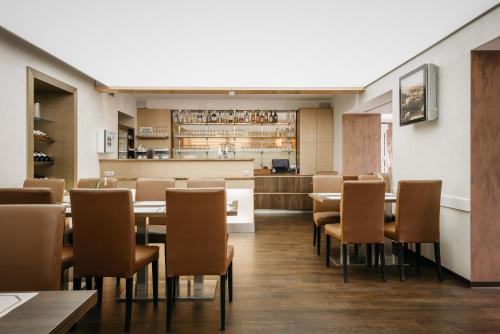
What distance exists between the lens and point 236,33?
4.29 meters

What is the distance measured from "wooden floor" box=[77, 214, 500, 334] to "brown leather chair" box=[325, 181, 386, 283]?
397mm

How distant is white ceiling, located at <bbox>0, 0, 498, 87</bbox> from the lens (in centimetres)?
351

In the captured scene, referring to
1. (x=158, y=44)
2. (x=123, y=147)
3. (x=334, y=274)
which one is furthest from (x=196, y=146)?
(x=334, y=274)

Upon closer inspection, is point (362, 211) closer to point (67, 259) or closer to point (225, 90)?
point (67, 259)

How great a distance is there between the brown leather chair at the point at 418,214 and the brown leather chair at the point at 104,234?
2.75m

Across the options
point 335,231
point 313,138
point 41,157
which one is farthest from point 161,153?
point 335,231

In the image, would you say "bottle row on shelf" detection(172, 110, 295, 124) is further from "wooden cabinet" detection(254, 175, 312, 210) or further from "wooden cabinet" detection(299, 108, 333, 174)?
"wooden cabinet" detection(254, 175, 312, 210)

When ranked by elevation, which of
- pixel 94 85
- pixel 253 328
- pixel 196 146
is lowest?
pixel 253 328

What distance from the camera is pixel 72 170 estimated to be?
19.3 feet

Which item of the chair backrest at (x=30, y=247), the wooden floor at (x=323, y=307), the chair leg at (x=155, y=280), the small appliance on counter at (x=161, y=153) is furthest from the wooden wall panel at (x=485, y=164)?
the small appliance on counter at (x=161, y=153)

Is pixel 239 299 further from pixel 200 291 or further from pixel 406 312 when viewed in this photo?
pixel 406 312

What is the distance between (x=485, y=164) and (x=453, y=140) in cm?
46

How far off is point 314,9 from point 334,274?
287 centimetres

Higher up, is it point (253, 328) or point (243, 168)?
point (243, 168)
